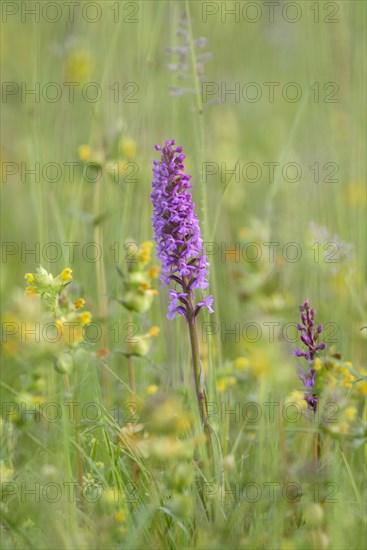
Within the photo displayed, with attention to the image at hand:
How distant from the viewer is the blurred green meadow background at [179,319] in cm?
143

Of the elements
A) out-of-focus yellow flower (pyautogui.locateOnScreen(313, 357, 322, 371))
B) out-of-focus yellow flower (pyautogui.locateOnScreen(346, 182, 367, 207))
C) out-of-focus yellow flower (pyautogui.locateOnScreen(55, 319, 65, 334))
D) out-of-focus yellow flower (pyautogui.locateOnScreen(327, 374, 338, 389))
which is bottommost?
out-of-focus yellow flower (pyautogui.locateOnScreen(327, 374, 338, 389))

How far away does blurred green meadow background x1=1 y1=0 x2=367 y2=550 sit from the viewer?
143 cm

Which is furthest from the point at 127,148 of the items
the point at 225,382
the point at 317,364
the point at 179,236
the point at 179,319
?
the point at 317,364

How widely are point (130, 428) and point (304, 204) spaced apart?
1.81 meters

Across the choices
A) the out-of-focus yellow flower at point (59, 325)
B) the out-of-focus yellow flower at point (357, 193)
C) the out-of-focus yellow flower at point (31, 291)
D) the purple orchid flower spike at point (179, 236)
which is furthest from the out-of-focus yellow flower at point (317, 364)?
the out-of-focus yellow flower at point (357, 193)

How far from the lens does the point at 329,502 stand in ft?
4.79

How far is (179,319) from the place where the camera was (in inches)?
75.2

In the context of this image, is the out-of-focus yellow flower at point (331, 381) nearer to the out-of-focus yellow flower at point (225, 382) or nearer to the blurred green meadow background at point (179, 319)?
the blurred green meadow background at point (179, 319)

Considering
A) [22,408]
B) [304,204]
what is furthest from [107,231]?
[22,408]

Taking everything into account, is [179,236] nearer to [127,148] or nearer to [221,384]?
[221,384]

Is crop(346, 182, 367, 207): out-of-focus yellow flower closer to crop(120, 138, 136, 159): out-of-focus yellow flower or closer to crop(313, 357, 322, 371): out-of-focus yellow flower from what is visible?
crop(120, 138, 136, 159): out-of-focus yellow flower

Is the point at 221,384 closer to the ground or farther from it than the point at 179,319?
closer to the ground

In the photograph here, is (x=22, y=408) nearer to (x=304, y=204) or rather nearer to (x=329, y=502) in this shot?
(x=329, y=502)

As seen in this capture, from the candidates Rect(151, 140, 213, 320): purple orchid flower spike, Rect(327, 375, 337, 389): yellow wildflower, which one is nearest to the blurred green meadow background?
Rect(327, 375, 337, 389): yellow wildflower
